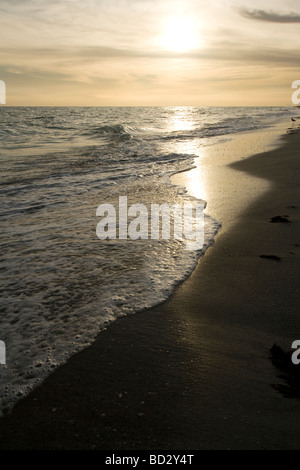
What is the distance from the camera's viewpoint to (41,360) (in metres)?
2.43

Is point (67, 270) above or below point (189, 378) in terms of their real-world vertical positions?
above

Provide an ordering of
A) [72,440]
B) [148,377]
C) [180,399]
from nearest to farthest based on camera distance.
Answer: [72,440] → [180,399] → [148,377]

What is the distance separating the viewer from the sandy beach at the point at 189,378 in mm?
1822

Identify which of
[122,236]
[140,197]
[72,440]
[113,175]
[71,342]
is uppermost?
[113,175]

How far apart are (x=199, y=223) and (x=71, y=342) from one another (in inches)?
122

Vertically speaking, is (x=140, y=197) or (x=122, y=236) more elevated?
(x=140, y=197)

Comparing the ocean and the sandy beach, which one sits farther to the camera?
the ocean

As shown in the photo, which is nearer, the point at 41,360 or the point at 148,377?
the point at 148,377

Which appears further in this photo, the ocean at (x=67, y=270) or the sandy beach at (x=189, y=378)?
the ocean at (x=67, y=270)

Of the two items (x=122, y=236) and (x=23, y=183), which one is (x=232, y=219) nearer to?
(x=122, y=236)

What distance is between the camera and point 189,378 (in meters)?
2.20

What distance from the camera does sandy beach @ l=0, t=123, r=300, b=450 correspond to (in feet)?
5.98

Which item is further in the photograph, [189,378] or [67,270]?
[67,270]

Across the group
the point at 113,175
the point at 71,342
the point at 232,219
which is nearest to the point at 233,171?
the point at 113,175
